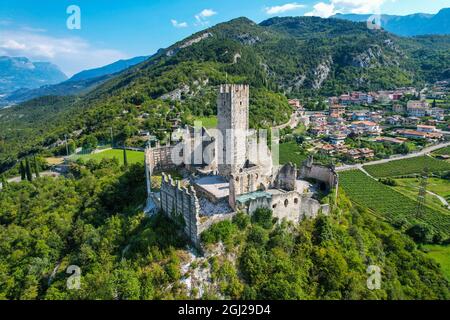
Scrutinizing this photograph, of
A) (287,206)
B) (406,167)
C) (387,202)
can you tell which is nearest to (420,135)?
(406,167)

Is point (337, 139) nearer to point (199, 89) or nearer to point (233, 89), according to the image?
point (199, 89)

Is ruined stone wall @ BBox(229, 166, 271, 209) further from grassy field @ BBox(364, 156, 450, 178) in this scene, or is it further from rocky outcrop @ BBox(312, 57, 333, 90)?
rocky outcrop @ BBox(312, 57, 333, 90)

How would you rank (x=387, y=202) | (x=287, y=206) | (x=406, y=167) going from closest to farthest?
(x=287, y=206) < (x=387, y=202) < (x=406, y=167)

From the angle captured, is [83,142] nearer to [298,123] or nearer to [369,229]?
[369,229]
